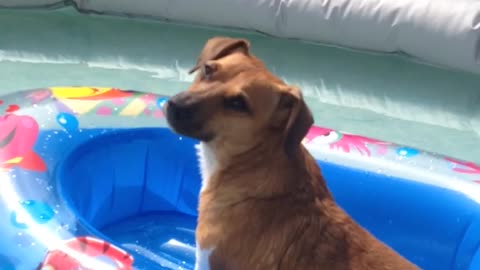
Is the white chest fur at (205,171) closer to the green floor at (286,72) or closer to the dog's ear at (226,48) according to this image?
the dog's ear at (226,48)

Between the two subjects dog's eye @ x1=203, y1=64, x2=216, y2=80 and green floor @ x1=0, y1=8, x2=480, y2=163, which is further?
green floor @ x1=0, y1=8, x2=480, y2=163

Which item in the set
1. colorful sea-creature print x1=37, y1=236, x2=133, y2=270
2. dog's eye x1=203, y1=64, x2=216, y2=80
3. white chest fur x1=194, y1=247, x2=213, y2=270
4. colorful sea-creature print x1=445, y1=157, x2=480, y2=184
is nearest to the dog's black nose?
dog's eye x1=203, y1=64, x2=216, y2=80

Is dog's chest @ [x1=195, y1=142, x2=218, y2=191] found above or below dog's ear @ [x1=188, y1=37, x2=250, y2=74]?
below

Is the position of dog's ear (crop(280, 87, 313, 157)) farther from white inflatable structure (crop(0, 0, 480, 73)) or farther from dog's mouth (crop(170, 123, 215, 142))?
white inflatable structure (crop(0, 0, 480, 73))

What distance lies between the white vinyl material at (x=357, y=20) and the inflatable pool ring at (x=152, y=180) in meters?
1.52

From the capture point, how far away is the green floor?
4172mm

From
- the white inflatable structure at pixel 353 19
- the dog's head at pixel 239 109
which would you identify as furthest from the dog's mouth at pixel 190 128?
the white inflatable structure at pixel 353 19

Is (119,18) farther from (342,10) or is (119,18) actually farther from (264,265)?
(264,265)

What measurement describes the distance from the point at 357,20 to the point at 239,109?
264cm

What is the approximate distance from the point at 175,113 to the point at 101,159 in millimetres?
1053

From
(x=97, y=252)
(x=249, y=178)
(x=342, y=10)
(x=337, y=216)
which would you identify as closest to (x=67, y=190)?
(x=97, y=252)

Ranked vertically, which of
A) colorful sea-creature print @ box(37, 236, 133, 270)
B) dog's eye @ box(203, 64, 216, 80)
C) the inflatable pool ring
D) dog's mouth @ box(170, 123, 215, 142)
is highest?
dog's eye @ box(203, 64, 216, 80)

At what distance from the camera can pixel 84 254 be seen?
2.36 m

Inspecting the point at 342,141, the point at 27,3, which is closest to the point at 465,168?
the point at 342,141
